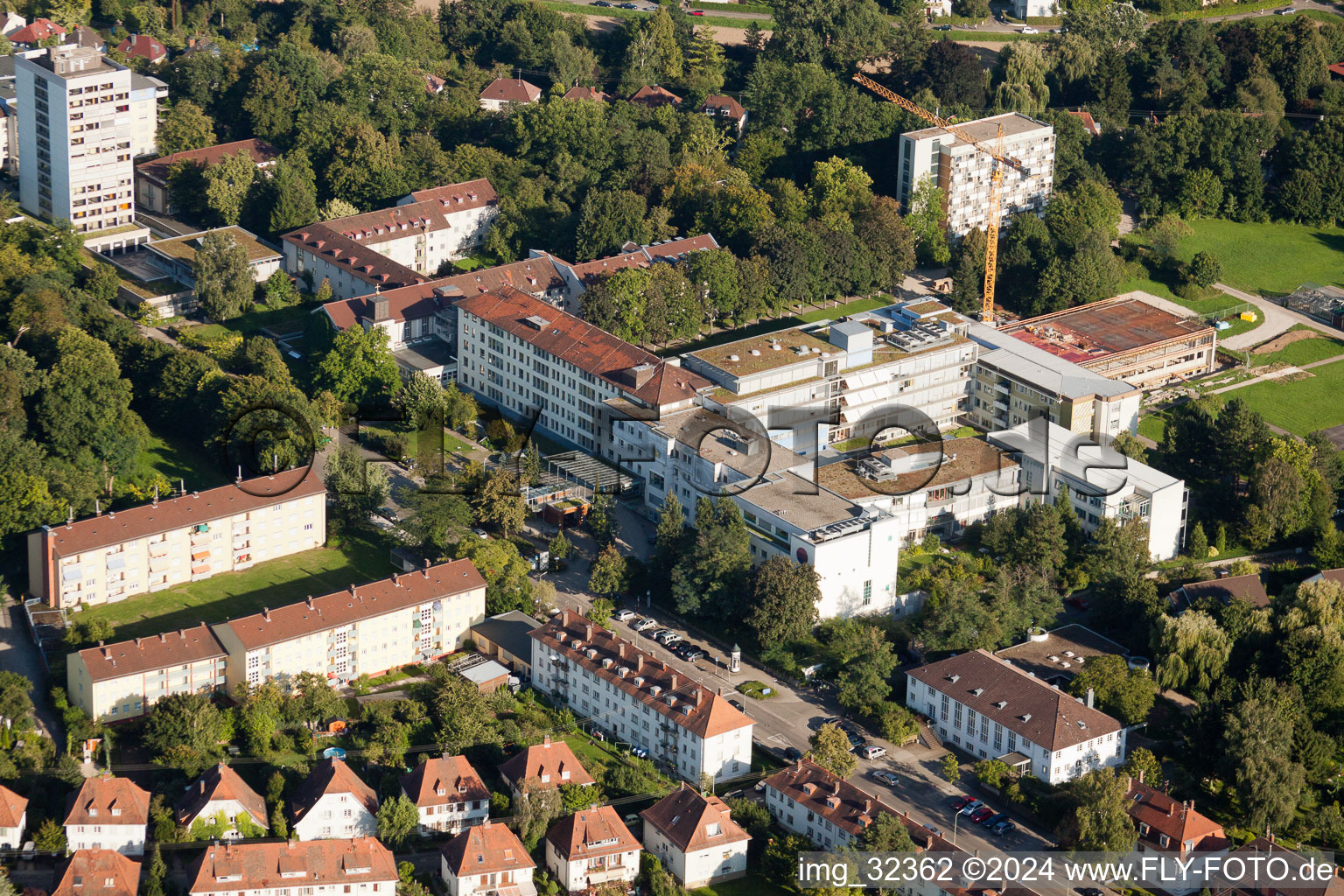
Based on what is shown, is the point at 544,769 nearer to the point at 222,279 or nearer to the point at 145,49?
the point at 222,279

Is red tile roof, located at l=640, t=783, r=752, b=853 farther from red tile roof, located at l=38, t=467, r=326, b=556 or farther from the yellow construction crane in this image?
the yellow construction crane

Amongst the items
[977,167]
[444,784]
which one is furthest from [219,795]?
[977,167]

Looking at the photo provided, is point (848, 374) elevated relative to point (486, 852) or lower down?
elevated

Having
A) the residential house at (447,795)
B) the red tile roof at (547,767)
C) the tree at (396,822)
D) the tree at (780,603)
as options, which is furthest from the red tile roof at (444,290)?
the tree at (396,822)

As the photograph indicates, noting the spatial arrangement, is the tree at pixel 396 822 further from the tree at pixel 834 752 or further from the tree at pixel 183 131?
the tree at pixel 183 131

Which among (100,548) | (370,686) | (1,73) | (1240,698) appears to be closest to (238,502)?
(100,548)

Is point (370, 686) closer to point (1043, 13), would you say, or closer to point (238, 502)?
point (238, 502)

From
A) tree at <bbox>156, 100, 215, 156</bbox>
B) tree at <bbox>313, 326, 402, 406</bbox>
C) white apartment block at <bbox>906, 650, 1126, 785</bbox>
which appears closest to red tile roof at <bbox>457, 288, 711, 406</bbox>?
tree at <bbox>313, 326, 402, 406</bbox>
